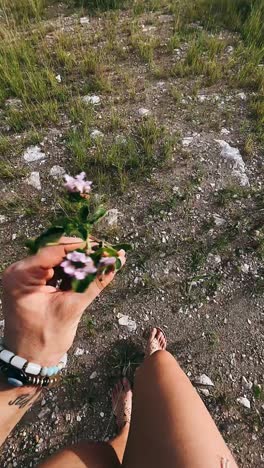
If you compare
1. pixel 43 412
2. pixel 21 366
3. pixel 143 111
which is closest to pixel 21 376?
pixel 21 366

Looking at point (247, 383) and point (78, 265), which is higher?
point (78, 265)

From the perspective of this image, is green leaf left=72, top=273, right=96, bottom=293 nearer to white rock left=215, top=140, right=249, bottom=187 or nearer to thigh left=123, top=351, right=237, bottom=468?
thigh left=123, top=351, right=237, bottom=468

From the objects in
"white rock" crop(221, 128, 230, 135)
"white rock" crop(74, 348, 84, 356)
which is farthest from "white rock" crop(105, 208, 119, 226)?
"white rock" crop(221, 128, 230, 135)

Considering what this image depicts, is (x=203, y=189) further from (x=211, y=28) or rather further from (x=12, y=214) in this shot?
(x=211, y=28)

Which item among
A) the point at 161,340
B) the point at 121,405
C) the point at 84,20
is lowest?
the point at 121,405

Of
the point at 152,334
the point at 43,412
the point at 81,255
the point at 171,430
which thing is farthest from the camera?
the point at 152,334

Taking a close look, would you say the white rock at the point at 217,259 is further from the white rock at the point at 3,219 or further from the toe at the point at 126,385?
the white rock at the point at 3,219

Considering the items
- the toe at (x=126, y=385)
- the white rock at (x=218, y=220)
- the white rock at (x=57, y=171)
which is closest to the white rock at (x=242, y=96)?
the white rock at (x=218, y=220)

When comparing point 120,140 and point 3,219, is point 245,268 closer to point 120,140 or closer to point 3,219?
point 120,140
